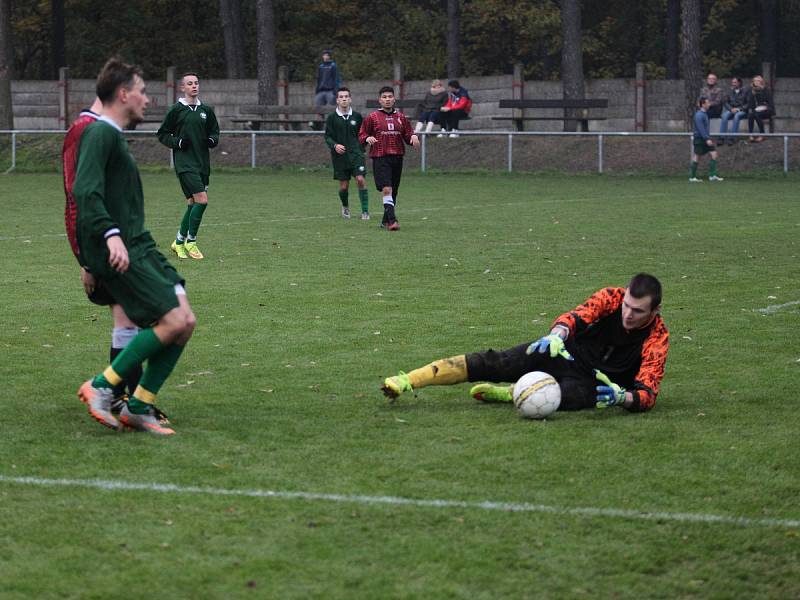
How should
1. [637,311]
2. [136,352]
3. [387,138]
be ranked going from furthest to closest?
[387,138], [637,311], [136,352]

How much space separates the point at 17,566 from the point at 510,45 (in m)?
53.6

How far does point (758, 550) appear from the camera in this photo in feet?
16.7

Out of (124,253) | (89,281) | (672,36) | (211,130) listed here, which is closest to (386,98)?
(211,130)

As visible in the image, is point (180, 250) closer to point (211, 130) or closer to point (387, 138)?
point (211, 130)

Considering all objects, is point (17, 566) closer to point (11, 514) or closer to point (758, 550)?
point (11, 514)

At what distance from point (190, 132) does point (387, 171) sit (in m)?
4.12

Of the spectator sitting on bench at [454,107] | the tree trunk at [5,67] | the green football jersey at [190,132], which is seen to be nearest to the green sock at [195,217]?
the green football jersey at [190,132]

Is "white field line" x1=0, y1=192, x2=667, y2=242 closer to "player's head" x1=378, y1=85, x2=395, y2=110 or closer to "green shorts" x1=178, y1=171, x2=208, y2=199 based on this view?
"player's head" x1=378, y1=85, x2=395, y2=110

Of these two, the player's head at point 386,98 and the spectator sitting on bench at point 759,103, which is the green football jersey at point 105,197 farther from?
the spectator sitting on bench at point 759,103

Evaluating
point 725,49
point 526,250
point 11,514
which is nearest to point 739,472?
point 11,514

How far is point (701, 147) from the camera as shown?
30344 millimetres

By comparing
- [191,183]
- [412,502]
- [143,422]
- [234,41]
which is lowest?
[412,502]

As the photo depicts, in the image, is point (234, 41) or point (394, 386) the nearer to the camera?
point (394, 386)

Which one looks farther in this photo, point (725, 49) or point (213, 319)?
→ point (725, 49)
